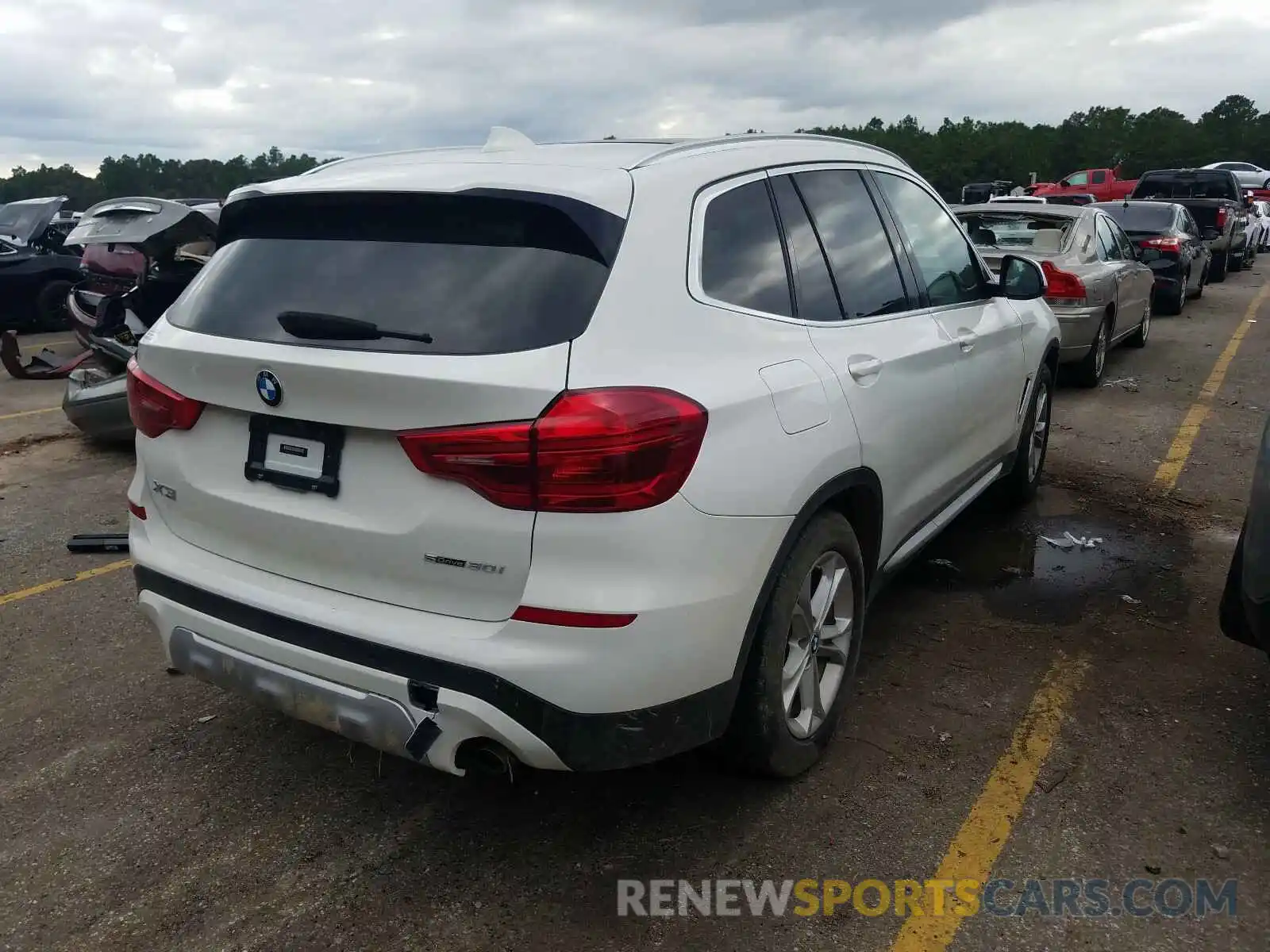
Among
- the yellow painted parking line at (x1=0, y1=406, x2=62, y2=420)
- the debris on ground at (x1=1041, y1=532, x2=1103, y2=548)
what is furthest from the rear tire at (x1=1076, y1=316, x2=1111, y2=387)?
the yellow painted parking line at (x1=0, y1=406, x2=62, y2=420)

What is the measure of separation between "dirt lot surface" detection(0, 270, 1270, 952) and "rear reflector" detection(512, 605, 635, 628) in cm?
83

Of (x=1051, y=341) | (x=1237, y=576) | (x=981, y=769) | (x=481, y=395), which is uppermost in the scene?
(x=481, y=395)

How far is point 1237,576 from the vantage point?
319 centimetres

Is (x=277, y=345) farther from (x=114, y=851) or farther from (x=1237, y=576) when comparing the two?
(x=1237, y=576)

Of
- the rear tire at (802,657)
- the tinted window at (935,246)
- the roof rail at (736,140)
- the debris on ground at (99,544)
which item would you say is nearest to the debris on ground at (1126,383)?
the tinted window at (935,246)

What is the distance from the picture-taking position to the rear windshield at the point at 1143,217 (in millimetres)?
13523

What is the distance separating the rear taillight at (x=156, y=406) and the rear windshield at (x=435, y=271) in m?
0.20

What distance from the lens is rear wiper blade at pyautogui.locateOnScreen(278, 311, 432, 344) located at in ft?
7.86

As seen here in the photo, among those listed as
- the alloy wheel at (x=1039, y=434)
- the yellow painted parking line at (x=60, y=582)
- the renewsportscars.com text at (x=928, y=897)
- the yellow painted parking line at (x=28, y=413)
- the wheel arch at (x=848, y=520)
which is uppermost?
the wheel arch at (x=848, y=520)

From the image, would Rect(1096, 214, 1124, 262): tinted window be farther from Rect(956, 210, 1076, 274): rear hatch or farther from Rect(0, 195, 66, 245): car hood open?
Rect(0, 195, 66, 245): car hood open

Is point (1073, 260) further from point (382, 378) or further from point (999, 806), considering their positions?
point (382, 378)

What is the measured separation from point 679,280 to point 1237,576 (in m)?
2.07

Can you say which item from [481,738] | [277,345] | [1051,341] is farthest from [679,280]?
[1051,341]

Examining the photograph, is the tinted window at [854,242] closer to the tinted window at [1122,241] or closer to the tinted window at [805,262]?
the tinted window at [805,262]
